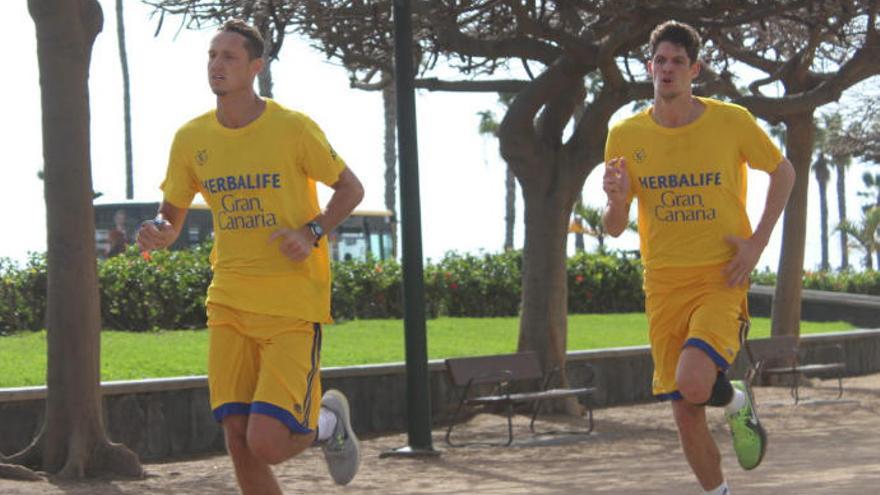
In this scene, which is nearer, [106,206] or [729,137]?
[729,137]

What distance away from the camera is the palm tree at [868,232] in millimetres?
58594

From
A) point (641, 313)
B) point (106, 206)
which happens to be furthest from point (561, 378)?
point (106, 206)

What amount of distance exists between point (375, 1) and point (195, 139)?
339 inches

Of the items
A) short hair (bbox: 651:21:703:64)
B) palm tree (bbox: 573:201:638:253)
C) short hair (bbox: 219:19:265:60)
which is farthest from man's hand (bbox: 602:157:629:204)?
palm tree (bbox: 573:201:638:253)

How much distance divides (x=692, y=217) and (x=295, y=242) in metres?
1.75

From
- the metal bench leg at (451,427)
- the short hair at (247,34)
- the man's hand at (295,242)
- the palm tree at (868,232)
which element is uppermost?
the palm tree at (868,232)

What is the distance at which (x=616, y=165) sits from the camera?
6996 mm

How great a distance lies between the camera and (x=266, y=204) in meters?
6.32

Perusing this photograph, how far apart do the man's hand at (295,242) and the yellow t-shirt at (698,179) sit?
154cm

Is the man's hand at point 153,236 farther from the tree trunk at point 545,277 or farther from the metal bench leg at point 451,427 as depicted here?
the tree trunk at point 545,277

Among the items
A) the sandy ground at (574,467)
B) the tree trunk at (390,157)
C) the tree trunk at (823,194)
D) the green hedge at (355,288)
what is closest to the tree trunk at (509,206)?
the tree trunk at (390,157)

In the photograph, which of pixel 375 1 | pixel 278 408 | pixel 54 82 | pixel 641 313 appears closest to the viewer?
pixel 278 408

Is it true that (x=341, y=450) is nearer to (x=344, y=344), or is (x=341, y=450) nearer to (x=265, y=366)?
(x=265, y=366)

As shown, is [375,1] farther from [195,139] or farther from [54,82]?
[195,139]
